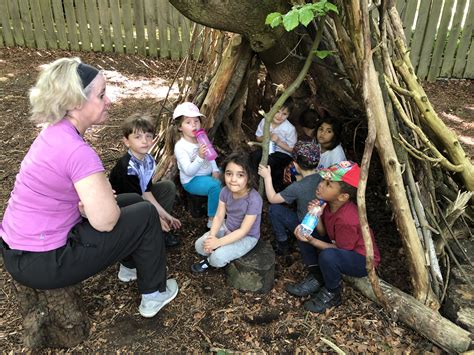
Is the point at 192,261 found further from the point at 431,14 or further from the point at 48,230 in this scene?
the point at 431,14

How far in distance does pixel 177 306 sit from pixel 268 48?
213cm

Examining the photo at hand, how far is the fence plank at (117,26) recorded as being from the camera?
Answer: 7648mm

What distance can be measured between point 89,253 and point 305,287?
1.61 m

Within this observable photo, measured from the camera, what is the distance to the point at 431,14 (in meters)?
7.18

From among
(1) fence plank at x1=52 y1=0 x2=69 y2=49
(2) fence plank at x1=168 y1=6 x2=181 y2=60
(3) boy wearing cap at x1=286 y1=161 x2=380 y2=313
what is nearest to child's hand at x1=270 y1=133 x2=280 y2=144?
Answer: (3) boy wearing cap at x1=286 y1=161 x2=380 y2=313

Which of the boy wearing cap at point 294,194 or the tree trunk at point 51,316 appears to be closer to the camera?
the tree trunk at point 51,316

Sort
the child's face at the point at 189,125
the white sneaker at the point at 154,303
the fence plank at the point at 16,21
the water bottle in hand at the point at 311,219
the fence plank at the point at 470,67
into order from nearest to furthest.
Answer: the white sneaker at the point at 154,303 < the water bottle in hand at the point at 311,219 < the child's face at the point at 189,125 < the fence plank at the point at 470,67 < the fence plank at the point at 16,21

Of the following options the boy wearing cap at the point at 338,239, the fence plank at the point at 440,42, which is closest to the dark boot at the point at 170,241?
the boy wearing cap at the point at 338,239

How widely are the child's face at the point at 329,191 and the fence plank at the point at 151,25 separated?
5910 mm

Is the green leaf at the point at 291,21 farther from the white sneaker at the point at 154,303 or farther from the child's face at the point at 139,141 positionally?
the white sneaker at the point at 154,303

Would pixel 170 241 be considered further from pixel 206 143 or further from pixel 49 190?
pixel 49 190

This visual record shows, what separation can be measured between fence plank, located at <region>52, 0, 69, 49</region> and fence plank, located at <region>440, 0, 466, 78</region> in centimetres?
693

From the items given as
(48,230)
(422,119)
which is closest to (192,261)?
(48,230)

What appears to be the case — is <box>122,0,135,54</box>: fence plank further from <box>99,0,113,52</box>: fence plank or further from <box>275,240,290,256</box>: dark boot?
<box>275,240,290,256</box>: dark boot
